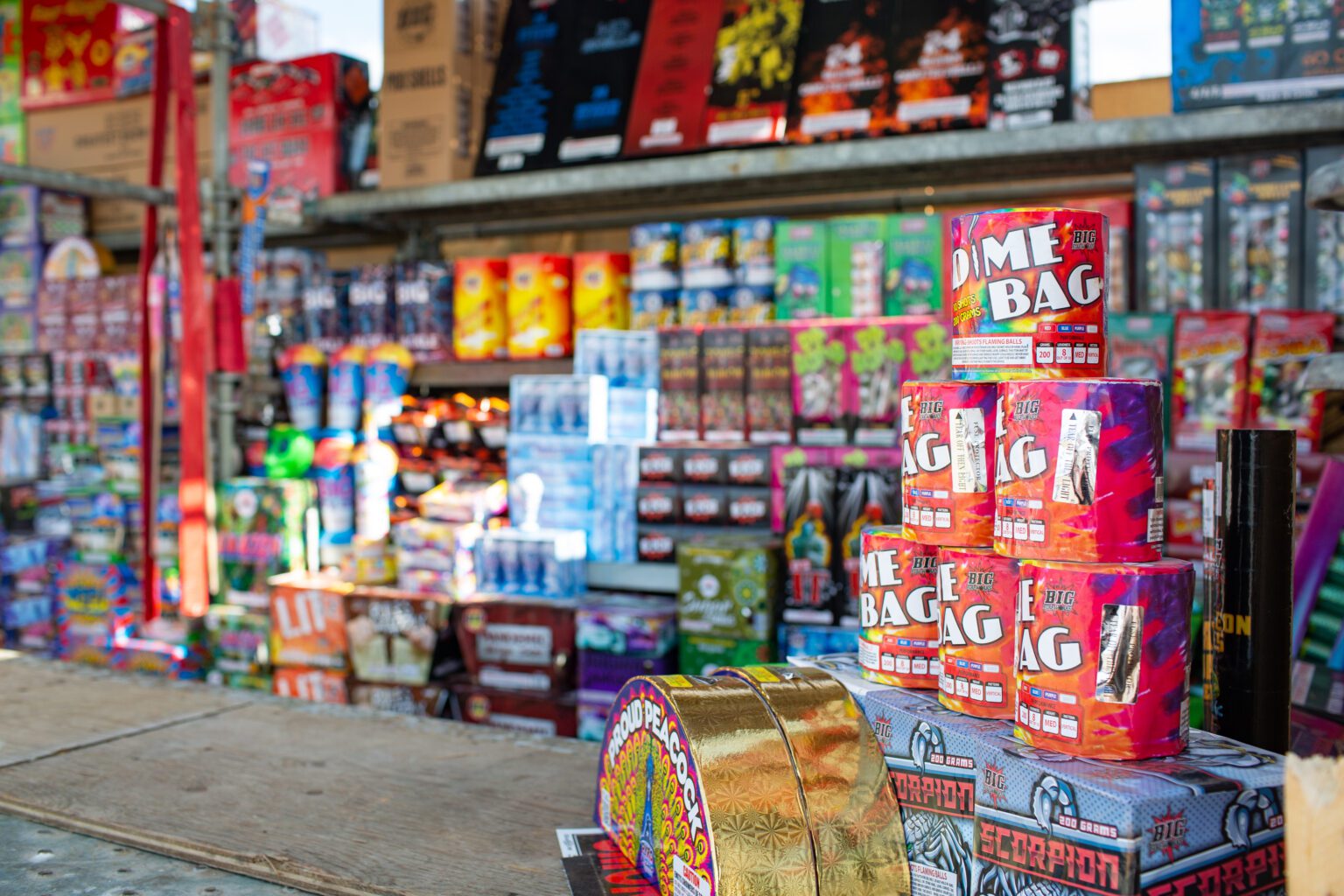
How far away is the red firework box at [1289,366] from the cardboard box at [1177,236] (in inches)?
7.6

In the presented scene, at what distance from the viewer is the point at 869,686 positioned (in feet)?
4.79

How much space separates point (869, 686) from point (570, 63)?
3174 mm

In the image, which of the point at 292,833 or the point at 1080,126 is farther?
the point at 1080,126

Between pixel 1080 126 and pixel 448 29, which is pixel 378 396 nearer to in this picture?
pixel 448 29

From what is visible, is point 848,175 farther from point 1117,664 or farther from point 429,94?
point 1117,664

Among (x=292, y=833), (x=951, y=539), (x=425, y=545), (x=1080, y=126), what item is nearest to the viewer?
(x=951, y=539)

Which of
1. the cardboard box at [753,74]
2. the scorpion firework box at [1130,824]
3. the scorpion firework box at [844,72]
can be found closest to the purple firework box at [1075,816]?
the scorpion firework box at [1130,824]

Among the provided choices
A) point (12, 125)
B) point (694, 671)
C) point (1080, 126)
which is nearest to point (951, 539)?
point (694, 671)

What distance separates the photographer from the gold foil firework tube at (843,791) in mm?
1247

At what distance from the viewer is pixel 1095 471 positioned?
1.24 metres

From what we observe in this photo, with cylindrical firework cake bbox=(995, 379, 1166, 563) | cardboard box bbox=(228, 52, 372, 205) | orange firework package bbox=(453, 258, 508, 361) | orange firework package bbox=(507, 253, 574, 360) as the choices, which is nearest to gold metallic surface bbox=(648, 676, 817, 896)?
cylindrical firework cake bbox=(995, 379, 1166, 563)

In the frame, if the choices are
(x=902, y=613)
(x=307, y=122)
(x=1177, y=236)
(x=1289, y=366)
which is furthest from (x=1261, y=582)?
(x=307, y=122)

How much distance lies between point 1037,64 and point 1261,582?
2.27 meters

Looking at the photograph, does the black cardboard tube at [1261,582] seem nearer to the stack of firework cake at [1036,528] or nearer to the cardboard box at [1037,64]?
the stack of firework cake at [1036,528]
